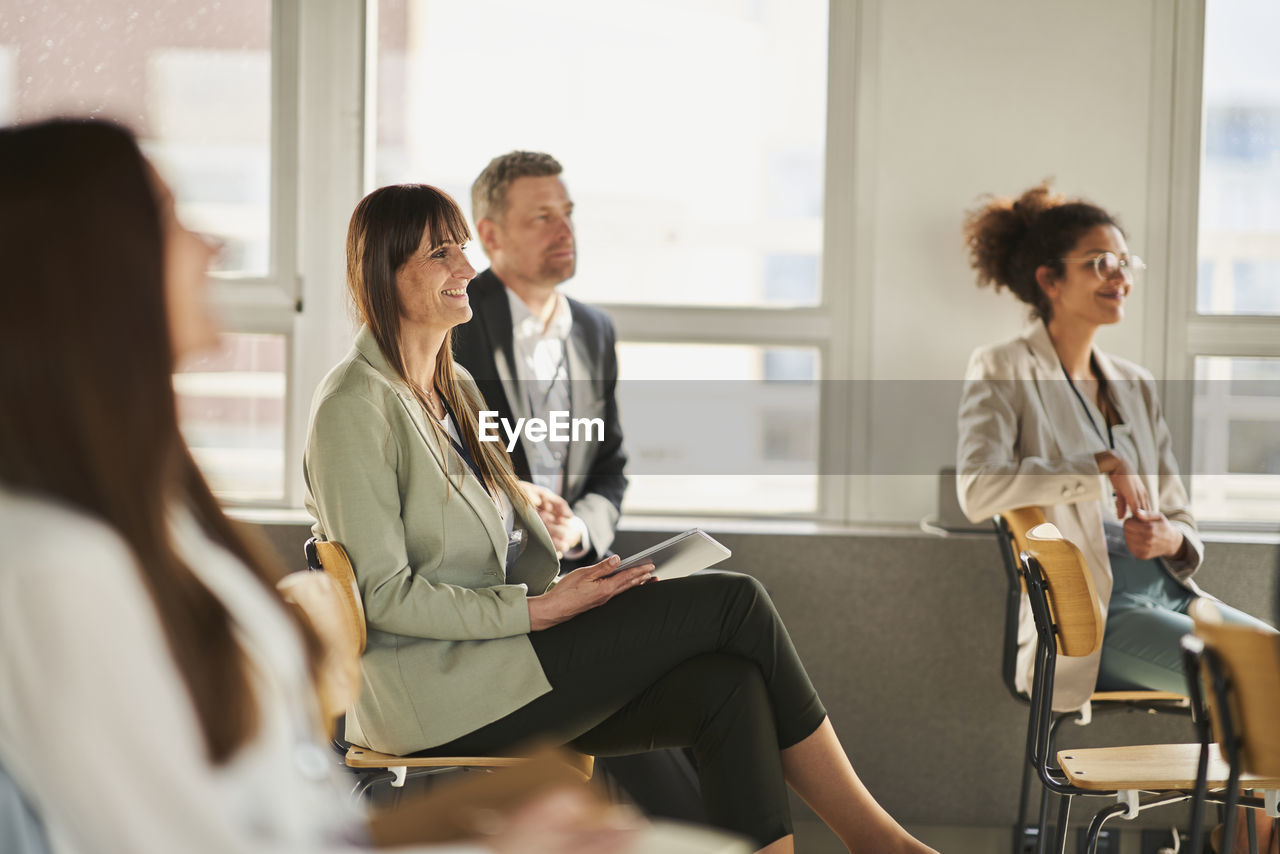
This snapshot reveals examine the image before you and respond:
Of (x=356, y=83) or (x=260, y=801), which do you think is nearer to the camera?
(x=260, y=801)

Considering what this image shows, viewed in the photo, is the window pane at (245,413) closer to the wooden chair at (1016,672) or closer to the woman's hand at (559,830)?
the wooden chair at (1016,672)

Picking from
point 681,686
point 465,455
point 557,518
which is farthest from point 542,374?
point 681,686

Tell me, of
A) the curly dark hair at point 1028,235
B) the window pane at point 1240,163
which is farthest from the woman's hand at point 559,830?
the window pane at point 1240,163

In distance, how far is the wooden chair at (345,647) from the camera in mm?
1404

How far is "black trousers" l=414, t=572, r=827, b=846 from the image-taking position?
1836 mm

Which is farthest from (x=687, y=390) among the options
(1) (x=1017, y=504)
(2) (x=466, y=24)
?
(2) (x=466, y=24)

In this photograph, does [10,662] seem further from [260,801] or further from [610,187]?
[610,187]

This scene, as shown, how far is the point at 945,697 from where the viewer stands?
3.04 meters

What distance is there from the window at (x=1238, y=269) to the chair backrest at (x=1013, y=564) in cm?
82

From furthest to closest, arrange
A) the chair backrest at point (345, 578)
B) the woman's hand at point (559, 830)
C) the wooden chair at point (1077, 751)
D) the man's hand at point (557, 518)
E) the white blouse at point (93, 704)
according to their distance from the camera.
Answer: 1. the man's hand at point (557, 518)
2. the wooden chair at point (1077, 751)
3. the chair backrest at point (345, 578)
4. the woman's hand at point (559, 830)
5. the white blouse at point (93, 704)

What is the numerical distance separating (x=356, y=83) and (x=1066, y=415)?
6.98 feet

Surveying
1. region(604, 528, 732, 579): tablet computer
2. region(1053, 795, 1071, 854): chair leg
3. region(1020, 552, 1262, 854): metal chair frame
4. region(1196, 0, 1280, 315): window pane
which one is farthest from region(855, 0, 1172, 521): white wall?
region(604, 528, 732, 579): tablet computer

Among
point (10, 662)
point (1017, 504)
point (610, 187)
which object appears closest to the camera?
point (10, 662)

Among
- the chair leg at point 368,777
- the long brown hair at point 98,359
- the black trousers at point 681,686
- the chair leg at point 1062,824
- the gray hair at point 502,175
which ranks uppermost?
the gray hair at point 502,175
